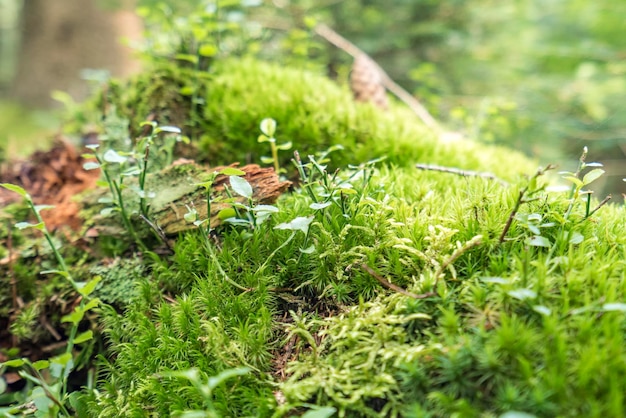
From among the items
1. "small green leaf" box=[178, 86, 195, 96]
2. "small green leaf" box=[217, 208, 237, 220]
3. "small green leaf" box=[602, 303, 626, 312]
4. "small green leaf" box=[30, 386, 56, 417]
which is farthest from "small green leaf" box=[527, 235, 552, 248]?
"small green leaf" box=[178, 86, 195, 96]

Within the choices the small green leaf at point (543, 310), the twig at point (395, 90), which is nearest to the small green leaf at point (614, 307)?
the small green leaf at point (543, 310)

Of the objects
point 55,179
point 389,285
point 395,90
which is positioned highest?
point 395,90

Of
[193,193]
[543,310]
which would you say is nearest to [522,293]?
[543,310]

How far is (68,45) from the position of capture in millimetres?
6086

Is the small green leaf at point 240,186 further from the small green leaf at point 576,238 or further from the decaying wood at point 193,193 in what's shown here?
the small green leaf at point 576,238

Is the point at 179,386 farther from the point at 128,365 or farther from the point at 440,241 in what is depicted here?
the point at 440,241

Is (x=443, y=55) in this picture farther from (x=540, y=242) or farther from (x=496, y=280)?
(x=496, y=280)

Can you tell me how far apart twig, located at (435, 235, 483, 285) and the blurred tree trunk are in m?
6.05

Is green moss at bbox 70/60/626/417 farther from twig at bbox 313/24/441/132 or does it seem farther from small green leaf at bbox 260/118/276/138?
twig at bbox 313/24/441/132

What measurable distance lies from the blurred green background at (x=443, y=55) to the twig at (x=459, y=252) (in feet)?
8.98

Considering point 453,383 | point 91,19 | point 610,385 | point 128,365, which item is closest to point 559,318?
point 610,385

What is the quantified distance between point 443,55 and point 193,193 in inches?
178

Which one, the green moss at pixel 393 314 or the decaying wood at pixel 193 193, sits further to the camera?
the decaying wood at pixel 193 193

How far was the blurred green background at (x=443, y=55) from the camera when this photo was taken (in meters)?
4.48
